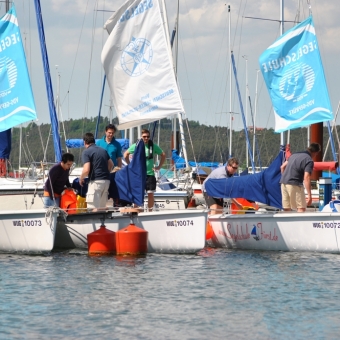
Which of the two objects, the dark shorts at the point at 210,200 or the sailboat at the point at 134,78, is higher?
the sailboat at the point at 134,78

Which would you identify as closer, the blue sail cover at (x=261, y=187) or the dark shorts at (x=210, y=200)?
the blue sail cover at (x=261, y=187)

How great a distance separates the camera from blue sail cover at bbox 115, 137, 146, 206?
1691 cm

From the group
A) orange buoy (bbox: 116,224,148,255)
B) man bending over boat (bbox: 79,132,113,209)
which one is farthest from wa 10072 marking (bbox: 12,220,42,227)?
orange buoy (bbox: 116,224,148,255)

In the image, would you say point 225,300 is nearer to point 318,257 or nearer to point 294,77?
point 318,257

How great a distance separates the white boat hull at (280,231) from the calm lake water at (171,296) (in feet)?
0.85

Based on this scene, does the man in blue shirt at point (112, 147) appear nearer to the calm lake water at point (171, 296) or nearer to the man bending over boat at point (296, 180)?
the calm lake water at point (171, 296)

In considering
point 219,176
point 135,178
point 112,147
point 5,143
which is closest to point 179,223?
point 135,178

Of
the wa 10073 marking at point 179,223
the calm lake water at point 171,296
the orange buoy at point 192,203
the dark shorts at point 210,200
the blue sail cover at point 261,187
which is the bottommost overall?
the calm lake water at point 171,296

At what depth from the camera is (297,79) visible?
17.4m

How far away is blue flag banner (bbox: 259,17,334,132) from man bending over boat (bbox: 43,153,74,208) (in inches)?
160

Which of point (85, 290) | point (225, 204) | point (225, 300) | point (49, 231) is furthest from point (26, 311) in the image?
point (225, 204)

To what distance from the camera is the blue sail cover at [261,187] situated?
17234mm

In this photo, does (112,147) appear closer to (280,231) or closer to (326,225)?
(280,231)

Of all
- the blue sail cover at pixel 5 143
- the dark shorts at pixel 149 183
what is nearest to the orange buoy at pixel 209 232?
the dark shorts at pixel 149 183
